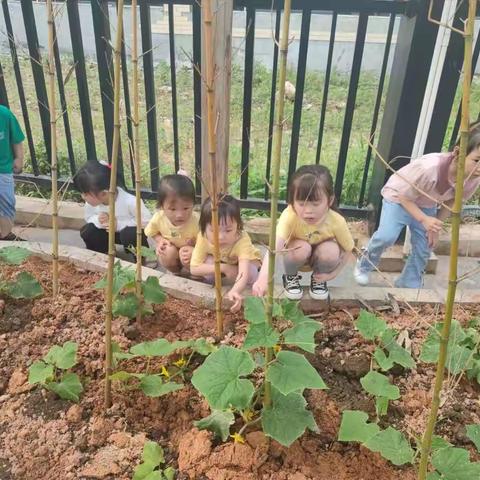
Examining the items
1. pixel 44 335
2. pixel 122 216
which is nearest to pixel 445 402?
pixel 44 335

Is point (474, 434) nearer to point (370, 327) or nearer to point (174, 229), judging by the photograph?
point (370, 327)

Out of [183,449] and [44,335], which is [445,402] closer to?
[183,449]

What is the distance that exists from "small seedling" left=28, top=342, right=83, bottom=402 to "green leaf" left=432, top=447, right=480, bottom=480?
1141 millimetres

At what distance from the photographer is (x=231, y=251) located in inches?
103

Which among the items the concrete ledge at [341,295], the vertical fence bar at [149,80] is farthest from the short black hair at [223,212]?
the vertical fence bar at [149,80]

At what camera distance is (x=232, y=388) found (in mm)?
1300

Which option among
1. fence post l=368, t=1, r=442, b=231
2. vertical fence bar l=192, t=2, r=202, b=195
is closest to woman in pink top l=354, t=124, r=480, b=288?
fence post l=368, t=1, r=442, b=231

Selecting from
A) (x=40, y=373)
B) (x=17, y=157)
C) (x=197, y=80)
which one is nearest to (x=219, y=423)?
(x=40, y=373)

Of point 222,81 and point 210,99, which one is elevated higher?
point 210,99

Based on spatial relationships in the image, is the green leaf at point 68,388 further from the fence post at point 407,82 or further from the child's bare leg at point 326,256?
the fence post at point 407,82

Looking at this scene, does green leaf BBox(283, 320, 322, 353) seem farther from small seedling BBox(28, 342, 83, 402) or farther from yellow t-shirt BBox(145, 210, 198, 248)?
yellow t-shirt BBox(145, 210, 198, 248)

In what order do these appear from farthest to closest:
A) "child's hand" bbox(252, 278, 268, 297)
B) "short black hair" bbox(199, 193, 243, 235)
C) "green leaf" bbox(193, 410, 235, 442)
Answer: "short black hair" bbox(199, 193, 243, 235)
"child's hand" bbox(252, 278, 268, 297)
"green leaf" bbox(193, 410, 235, 442)

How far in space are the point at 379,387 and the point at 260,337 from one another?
1.73 ft

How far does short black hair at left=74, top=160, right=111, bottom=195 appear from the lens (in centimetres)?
305
